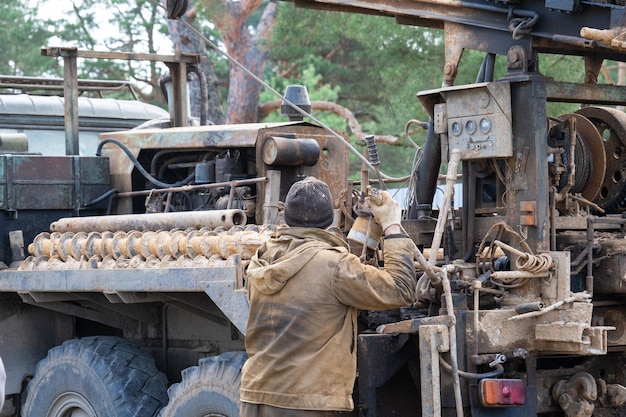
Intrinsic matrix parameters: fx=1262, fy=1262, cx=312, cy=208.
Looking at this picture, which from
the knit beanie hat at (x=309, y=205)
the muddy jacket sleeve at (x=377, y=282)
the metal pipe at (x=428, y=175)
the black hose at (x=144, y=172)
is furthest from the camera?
the black hose at (x=144, y=172)

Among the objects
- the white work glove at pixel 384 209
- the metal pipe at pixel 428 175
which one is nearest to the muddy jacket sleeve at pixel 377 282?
the white work glove at pixel 384 209

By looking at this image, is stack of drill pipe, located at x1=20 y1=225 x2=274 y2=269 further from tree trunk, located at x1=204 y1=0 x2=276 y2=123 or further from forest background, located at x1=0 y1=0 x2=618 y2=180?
tree trunk, located at x1=204 y1=0 x2=276 y2=123

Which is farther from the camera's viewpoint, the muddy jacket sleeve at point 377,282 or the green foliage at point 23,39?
the green foliage at point 23,39

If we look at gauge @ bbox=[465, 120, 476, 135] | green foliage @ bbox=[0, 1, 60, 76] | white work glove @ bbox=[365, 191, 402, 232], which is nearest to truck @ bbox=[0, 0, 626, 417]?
gauge @ bbox=[465, 120, 476, 135]

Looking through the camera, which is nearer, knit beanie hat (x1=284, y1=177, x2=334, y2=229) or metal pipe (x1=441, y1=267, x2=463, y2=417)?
knit beanie hat (x1=284, y1=177, x2=334, y2=229)

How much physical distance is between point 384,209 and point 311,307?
59cm

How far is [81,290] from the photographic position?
7.46 metres

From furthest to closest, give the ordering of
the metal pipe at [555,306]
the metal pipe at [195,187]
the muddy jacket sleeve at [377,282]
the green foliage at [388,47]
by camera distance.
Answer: the green foliage at [388,47], the metal pipe at [195,187], the metal pipe at [555,306], the muddy jacket sleeve at [377,282]

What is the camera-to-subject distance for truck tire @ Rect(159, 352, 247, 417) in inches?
261

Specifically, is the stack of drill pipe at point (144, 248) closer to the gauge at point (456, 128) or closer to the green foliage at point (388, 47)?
the gauge at point (456, 128)

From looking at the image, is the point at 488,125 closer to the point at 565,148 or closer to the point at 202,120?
the point at 565,148

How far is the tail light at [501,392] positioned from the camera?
19.7ft

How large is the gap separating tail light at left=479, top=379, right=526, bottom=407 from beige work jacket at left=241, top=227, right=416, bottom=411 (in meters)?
0.79

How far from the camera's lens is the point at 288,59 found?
2205 cm
